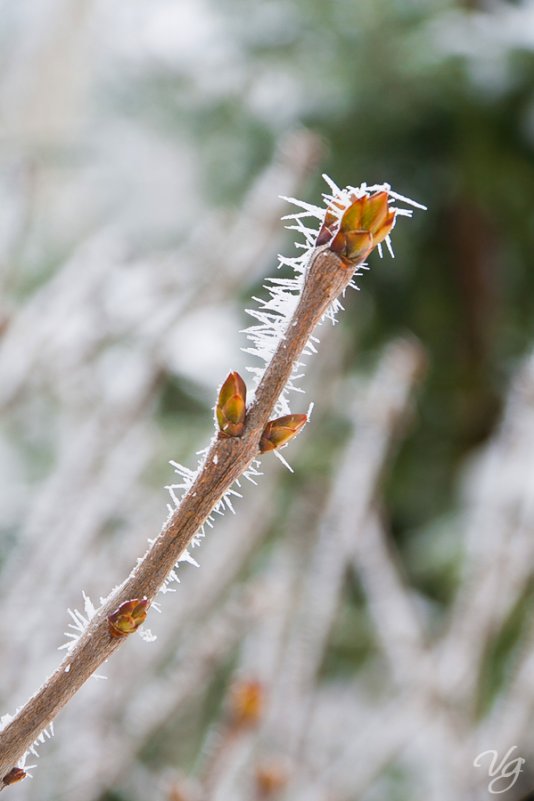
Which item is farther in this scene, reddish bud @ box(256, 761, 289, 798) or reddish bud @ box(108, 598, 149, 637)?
reddish bud @ box(256, 761, 289, 798)

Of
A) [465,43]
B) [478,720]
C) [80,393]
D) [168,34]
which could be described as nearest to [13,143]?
[168,34]

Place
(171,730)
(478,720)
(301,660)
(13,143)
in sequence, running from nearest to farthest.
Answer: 1. (301,660)
2. (478,720)
3. (171,730)
4. (13,143)

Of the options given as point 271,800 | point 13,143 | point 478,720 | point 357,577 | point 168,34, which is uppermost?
point 168,34

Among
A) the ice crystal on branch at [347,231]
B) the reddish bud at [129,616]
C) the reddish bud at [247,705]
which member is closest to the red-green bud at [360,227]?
the ice crystal on branch at [347,231]

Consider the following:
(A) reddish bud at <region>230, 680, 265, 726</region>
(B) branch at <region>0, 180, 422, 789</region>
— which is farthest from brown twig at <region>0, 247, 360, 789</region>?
(A) reddish bud at <region>230, 680, 265, 726</region>

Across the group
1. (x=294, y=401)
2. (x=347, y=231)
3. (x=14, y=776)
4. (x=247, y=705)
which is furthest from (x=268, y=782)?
(x=294, y=401)

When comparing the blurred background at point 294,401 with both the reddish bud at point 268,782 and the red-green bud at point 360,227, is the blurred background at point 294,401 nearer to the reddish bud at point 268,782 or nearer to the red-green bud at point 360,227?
the reddish bud at point 268,782

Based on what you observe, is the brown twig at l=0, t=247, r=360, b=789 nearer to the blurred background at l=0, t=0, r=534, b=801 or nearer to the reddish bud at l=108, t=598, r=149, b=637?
the reddish bud at l=108, t=598, r=149, b=637

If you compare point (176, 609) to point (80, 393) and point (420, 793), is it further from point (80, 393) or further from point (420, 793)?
point (420, 793)
